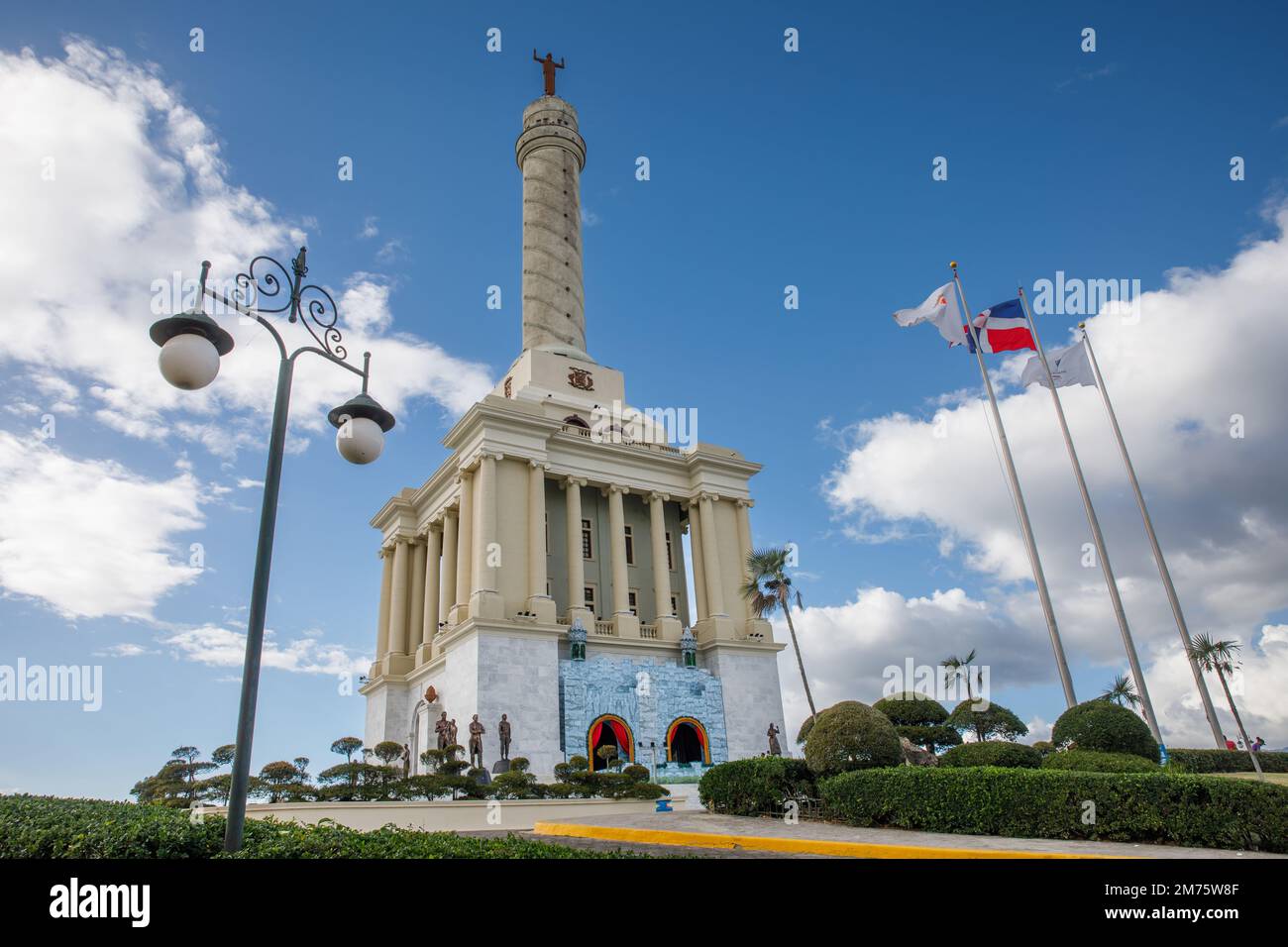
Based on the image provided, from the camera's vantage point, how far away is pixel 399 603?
4506 centimetres

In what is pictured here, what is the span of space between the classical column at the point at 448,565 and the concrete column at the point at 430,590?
0.87 m

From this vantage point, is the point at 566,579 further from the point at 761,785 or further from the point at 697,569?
the point at 761,785

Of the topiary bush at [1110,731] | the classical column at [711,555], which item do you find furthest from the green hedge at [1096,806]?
the classical column at [711,555]

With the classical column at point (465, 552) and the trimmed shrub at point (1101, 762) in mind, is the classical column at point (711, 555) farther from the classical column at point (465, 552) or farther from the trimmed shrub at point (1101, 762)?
the trimmed shrub at point (1101, 762)

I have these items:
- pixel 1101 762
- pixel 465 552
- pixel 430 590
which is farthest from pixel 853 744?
pixel 430 590

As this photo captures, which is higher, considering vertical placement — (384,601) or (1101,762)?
(384,601)

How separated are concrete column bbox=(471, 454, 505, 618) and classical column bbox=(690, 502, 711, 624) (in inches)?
451

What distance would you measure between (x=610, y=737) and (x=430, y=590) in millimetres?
13528

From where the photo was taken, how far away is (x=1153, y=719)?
2562 cm

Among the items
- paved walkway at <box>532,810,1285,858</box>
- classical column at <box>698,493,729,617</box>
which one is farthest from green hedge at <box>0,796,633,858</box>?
classical column at <box>698,493,729,617</box>

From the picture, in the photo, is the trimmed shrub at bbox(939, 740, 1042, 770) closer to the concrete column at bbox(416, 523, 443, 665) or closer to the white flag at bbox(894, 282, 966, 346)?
the white flag at bbox(894, 282, 966, 346)

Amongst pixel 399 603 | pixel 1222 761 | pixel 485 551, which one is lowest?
pixel 1222 761
